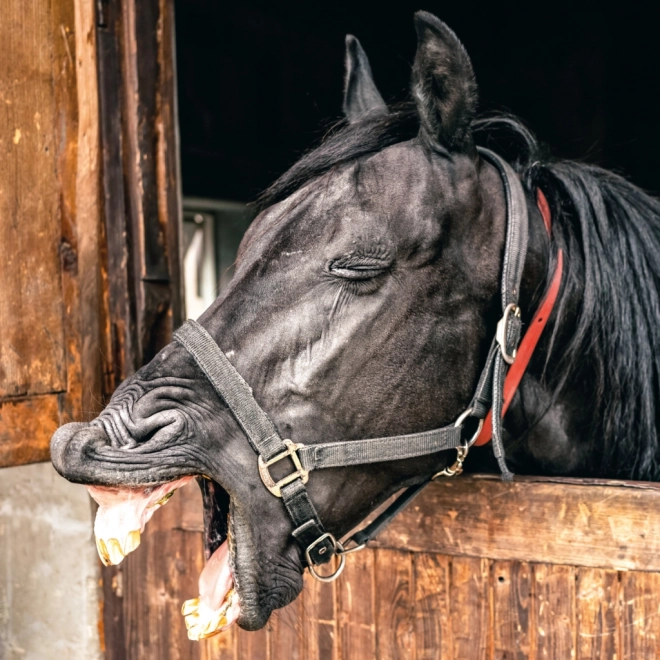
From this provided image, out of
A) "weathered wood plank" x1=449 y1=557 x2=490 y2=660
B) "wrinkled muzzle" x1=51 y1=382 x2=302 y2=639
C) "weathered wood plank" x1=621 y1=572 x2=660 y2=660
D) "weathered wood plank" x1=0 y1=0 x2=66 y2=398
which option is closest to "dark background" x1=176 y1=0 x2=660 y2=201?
"weathered wood plank" x1=0 y1=0 x2=66 y2=398

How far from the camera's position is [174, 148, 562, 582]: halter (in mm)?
1292

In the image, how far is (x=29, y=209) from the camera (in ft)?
6.59

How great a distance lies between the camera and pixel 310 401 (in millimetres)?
1338

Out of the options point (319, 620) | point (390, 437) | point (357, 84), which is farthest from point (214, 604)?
point (357, 84)

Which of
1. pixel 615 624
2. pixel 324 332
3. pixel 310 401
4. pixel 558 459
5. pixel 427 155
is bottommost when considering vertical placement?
pixel 615 624

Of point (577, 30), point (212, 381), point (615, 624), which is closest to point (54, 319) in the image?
point (212, 381)

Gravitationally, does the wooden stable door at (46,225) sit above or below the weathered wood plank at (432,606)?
above

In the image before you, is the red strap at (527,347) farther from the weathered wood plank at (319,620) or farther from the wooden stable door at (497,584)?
the weathered wood plank at (319,620)

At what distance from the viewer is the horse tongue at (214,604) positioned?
1.27m

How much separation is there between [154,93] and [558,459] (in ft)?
5.11

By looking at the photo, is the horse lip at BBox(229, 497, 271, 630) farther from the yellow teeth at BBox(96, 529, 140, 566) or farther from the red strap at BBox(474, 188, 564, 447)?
the red strap at BBox(474, 188, 564, 447)

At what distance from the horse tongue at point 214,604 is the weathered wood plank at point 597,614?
0.74 metres

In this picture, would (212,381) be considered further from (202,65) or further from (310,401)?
(202,65)

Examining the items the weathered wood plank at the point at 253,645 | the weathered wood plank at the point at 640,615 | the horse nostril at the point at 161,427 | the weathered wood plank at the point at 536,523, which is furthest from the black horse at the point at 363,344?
the weathered wood plank at the point at 253,645
